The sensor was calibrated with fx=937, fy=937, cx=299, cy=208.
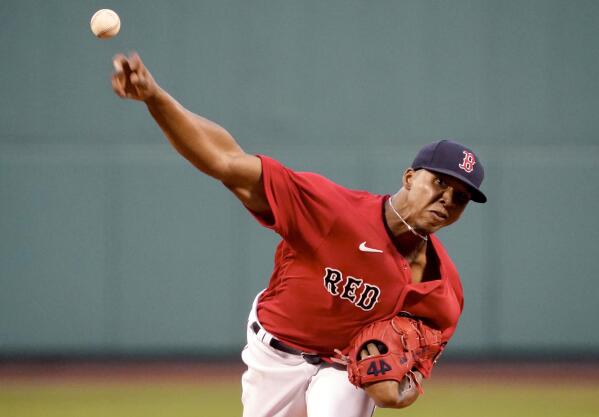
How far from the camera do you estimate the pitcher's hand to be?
2865 mm

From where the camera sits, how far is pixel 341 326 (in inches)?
147

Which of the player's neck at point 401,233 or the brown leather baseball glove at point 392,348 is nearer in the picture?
the brown leather baseball glove at point 392,348

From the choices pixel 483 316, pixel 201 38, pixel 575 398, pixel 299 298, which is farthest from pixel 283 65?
pixel 299 298

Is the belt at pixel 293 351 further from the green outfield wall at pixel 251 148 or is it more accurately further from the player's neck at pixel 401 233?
the green outfield wall at pixel 251 148

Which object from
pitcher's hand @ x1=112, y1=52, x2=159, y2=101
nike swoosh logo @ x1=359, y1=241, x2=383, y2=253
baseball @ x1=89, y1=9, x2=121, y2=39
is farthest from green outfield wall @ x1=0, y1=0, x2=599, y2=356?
pitcher's hand @ x1=112, y1=52, x2=159, y2=101

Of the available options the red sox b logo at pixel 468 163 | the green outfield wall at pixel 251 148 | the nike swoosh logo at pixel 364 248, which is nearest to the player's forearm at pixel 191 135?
the nike swoosh logo at pixel 364 248

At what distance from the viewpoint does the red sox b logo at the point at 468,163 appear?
3.59m

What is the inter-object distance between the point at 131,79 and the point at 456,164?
1352mm

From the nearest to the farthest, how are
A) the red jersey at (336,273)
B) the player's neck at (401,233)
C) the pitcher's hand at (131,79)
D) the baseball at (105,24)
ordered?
1. the pitcher's hand at (131,79)
2. the baseball at (105,24)
3. the red jersey at (336,273)
4. the player's neck at (401,233)

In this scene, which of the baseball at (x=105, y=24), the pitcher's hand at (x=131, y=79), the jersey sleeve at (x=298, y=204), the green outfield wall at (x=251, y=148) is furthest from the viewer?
the green outfield wall at (x=251, y=148)

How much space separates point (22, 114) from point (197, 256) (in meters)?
2.05

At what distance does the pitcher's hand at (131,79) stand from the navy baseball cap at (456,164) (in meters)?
1.24

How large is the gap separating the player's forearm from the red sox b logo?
3.12 feet

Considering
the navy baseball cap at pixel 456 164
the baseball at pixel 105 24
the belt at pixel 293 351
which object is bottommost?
the belt at pixel 293 351
